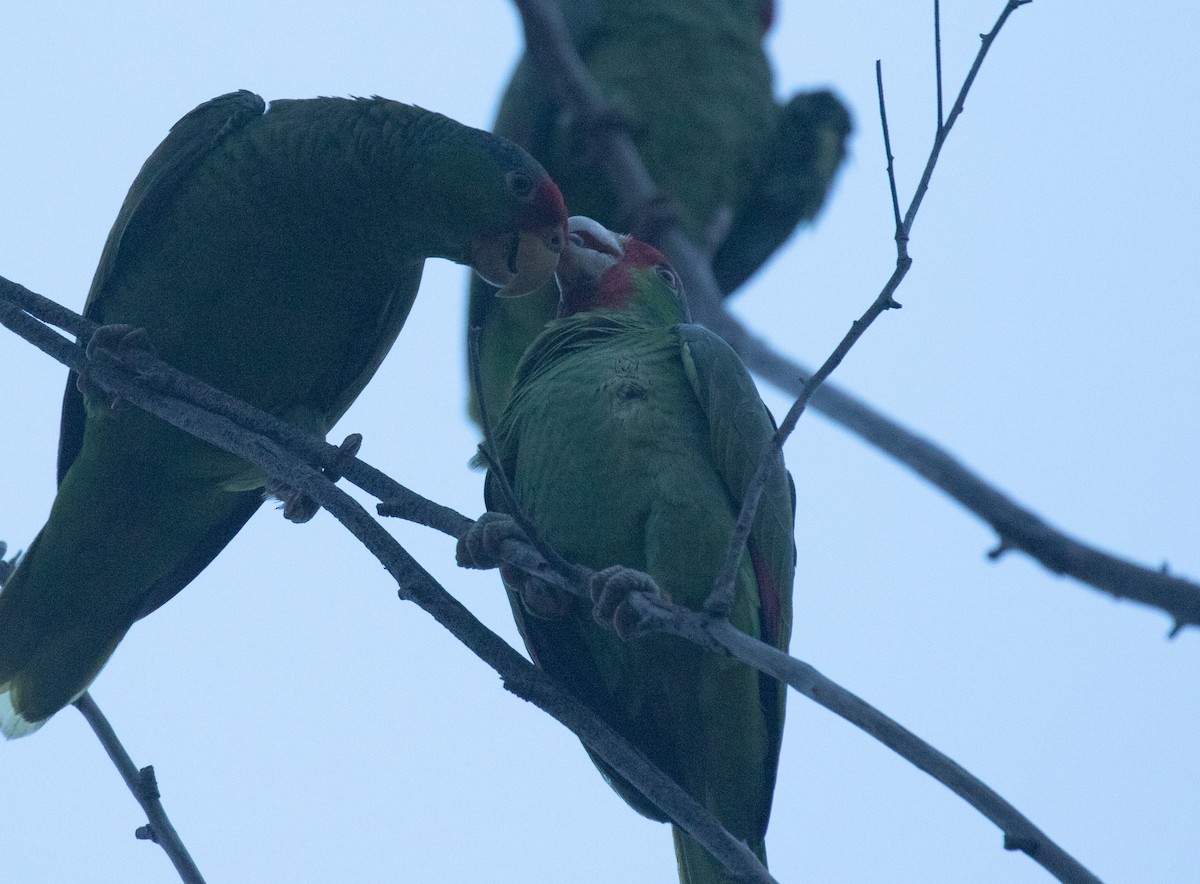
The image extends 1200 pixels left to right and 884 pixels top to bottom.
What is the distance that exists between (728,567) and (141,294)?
2.45m

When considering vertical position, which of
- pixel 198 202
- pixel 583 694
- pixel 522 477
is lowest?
pixel 583 694

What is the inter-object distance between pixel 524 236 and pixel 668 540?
52.2 inches

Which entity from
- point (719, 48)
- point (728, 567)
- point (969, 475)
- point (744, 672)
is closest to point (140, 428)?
point (744, 672)

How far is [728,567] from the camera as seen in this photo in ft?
7.30

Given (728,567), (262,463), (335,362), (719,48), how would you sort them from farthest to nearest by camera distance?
(719,48) → (335,362) → (262,463) → (728,567)

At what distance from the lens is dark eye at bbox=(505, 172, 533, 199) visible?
3896 millimetres

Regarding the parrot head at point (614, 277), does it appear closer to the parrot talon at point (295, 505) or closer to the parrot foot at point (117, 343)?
the parrot talon at point (295, 505)

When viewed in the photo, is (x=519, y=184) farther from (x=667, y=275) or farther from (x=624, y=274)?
(x=667, y=275)

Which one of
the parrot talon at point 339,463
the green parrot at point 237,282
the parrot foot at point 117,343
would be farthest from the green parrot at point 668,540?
the parrot foot at point 117,343

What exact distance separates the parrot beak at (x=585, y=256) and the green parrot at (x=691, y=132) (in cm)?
111

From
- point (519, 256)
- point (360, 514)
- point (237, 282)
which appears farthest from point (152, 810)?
point (519, 256)

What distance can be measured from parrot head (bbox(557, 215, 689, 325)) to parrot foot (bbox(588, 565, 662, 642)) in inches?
59.8

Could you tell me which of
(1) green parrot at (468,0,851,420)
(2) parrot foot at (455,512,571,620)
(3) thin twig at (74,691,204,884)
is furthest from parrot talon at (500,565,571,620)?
(1) green parrot at (468,0,851,420)

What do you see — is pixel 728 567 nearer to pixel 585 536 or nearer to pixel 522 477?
pixel 585 536
